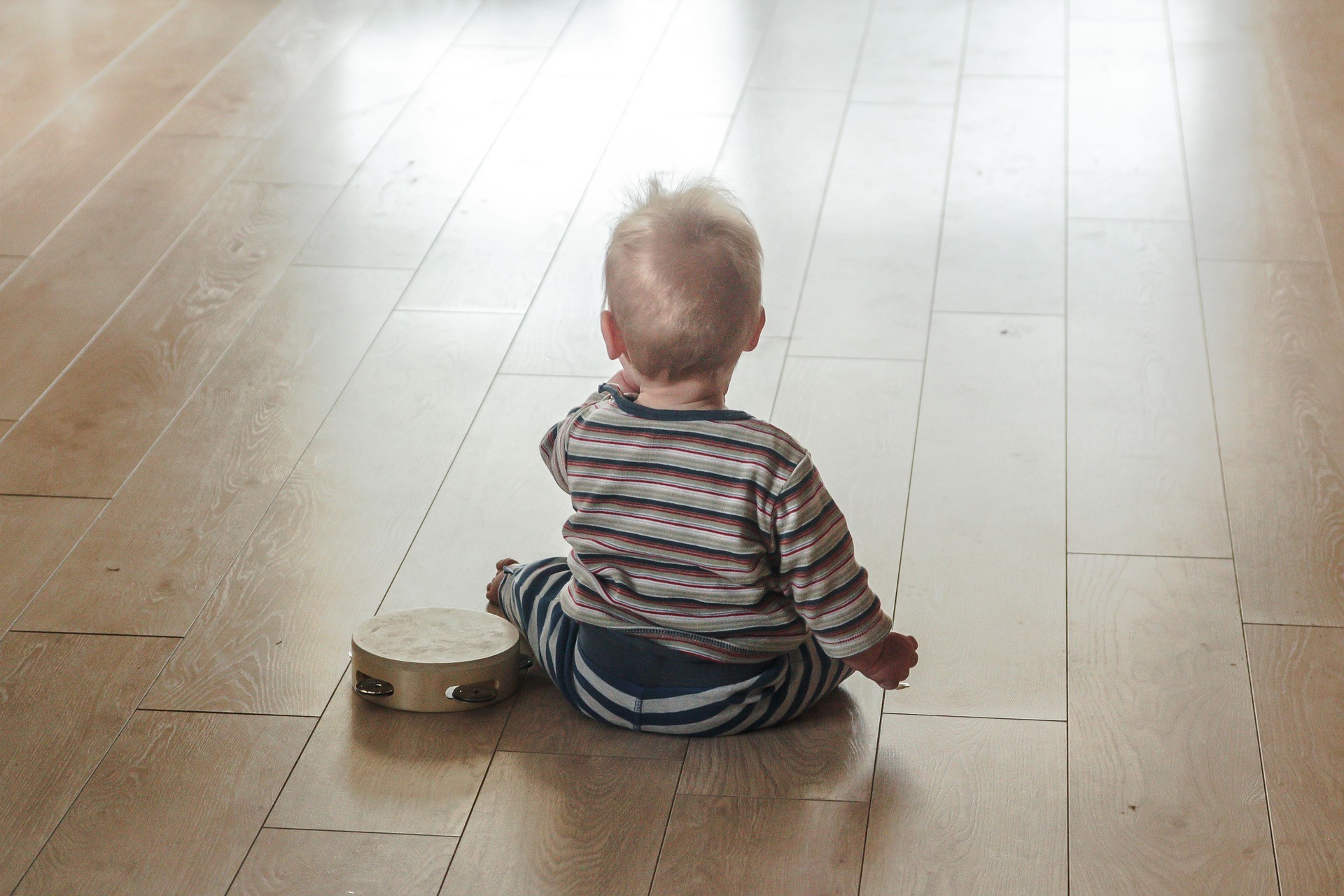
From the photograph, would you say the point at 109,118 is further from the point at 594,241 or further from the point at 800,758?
the point at 800,758

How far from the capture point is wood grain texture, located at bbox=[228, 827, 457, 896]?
4.61 ft

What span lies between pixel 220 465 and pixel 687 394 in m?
0.89

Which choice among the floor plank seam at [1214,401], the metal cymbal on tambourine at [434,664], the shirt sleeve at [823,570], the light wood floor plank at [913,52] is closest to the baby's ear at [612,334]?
the shirt sleeve at [823,570]

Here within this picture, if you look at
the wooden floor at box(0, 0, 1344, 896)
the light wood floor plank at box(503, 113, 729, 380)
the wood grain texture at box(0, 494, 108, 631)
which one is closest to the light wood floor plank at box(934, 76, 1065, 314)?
the wooden floor at box(0, 0, 1344, 896)

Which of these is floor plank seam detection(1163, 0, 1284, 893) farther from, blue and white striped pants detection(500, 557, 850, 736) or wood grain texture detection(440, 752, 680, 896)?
wood grain texture detection(440, 752, 680, 896)

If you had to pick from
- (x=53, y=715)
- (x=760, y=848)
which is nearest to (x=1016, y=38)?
(x=760, y=848)

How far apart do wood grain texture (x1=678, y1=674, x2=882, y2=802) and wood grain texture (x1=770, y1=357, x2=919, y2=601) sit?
21 centimetres

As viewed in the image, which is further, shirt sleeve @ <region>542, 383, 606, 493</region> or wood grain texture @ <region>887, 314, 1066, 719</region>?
wood grain texture @ <region>887, 314, 1066, 719</region>

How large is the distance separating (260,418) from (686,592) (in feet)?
3.15

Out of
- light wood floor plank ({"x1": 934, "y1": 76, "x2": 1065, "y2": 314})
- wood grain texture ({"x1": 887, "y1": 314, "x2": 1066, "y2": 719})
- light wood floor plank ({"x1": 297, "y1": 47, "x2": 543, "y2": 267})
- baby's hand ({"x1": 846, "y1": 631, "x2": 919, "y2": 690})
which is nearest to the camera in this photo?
baby's hand ({"x1": 846, "y1": 631, "x2": 919, "y2": 690})

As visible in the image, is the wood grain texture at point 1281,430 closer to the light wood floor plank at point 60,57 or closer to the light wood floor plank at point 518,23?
the light wood floor plank at point 518,23

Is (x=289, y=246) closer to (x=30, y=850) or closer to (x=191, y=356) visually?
(x=191, y=356)

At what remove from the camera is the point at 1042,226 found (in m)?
2.73

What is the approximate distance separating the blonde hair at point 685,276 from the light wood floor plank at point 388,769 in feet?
1.51
